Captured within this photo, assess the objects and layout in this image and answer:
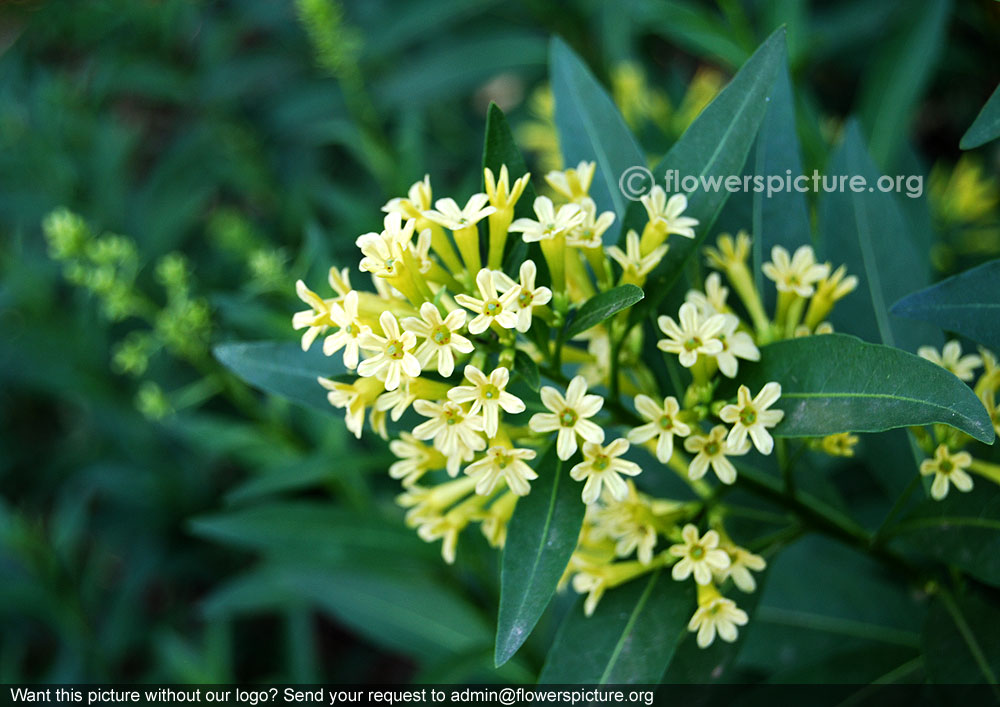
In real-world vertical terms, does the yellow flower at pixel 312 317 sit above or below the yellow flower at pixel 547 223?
below

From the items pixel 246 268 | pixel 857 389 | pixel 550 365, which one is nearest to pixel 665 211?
pixel 550 365

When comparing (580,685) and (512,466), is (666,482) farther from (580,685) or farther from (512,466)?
(512,466)

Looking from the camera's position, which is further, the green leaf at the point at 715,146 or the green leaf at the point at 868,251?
the green leaf at the point at 868,251

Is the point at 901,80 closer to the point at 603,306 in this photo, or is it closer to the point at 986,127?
the point at 986,127

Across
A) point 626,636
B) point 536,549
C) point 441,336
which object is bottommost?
point 626,636

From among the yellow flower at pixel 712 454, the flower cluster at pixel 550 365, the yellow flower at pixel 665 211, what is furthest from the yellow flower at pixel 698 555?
the yellow flower at pixel 665 211

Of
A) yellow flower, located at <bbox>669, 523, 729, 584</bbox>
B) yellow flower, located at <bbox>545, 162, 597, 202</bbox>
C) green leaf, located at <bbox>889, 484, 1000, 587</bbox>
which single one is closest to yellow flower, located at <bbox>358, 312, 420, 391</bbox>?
yellow flower, located at <bbox>545, 162, 597, 202</bbox>

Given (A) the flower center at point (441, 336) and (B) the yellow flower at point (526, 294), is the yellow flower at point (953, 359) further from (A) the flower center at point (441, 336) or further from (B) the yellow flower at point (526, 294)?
(A) the flower center at point (441, 336)
